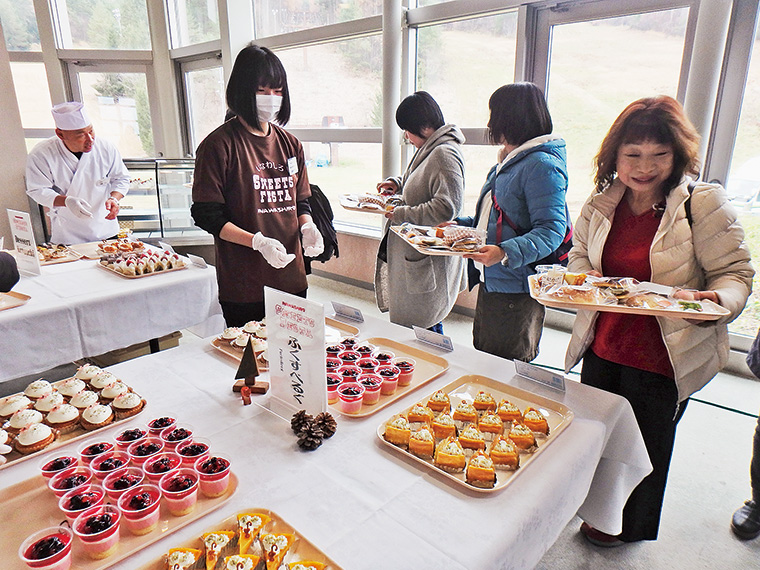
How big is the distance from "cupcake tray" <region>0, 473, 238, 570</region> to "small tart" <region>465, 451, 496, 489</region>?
451 millimetres

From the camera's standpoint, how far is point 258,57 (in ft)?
5.36

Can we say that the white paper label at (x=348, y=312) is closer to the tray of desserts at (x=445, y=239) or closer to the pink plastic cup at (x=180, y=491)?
the tray of desserts at (x=445, y=239)

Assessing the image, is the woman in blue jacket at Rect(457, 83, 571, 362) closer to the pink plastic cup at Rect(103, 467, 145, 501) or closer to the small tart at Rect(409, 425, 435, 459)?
the small tart at Rect(409, 425, 435, 459)

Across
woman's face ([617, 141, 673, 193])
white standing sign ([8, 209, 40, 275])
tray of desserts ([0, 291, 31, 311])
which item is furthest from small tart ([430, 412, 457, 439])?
white standing sign ([8, 209, 40, 275])

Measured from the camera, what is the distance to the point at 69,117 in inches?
104

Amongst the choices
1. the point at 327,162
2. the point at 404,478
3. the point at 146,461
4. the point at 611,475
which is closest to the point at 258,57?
the point at 146,461

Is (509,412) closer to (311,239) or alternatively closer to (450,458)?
(450,458)

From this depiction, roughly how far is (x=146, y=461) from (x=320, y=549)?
41 cm

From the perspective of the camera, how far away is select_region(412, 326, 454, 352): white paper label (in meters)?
1.53

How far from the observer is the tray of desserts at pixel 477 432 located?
0.96 metres

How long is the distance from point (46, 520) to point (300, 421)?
1.60ft

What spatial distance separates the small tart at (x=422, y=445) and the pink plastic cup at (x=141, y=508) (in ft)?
1.62

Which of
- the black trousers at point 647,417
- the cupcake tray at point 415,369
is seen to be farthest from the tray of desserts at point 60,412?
the black trousers at point 647,417

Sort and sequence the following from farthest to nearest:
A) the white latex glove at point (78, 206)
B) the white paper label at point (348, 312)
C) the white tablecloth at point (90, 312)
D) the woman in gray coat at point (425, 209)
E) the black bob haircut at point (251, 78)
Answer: the white latex glove at point (78, 206), the woman in gray coat at point (425, 209), the white tablecloth at point (90, 312), the white paper label at point (348, 312), the black bob haircut at point (251, 78)
